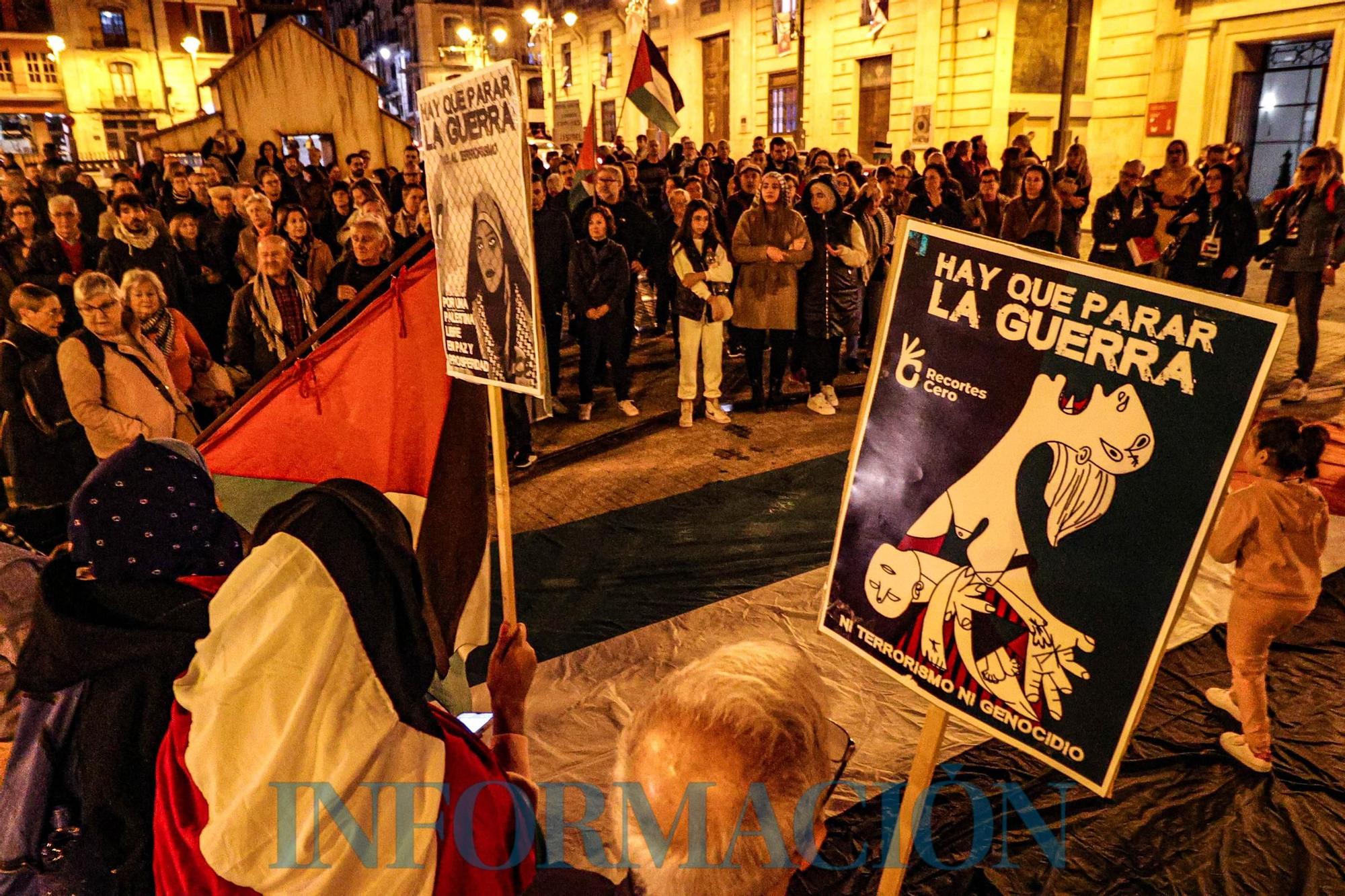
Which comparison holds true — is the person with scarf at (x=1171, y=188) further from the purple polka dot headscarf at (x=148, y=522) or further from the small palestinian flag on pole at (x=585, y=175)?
the purple polka dot headscarf at (x=148, y=522)

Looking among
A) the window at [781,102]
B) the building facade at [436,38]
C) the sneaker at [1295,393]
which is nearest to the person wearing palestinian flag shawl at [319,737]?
the sneaker at [1295,393]

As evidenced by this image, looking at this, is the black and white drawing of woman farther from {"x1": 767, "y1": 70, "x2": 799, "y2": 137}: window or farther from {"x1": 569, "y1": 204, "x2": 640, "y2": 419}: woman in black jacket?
{"x1": 767, "y1": 70, "x2": 799, "y2": 137}: window

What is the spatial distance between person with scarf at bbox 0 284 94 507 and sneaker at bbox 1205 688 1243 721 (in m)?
5.65

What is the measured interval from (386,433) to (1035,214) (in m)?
7.33

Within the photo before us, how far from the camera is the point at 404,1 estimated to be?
194ft

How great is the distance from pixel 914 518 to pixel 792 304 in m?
5.90

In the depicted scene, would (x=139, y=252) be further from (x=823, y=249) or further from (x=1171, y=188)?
(x=1171, y=188)

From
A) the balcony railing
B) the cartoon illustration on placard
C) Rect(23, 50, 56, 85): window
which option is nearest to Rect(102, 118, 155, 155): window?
the balcony railing

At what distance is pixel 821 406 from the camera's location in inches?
316

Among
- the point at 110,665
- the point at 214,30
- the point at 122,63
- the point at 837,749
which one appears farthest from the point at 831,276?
the point at 214,30

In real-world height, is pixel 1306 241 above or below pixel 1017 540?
above

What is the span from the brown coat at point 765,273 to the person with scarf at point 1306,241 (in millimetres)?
3873

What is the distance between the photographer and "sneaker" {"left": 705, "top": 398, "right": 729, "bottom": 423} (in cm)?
789

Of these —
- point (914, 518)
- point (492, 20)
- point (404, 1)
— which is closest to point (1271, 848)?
point (914, 518)
